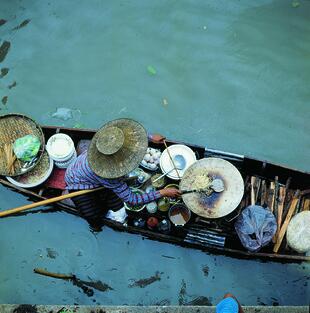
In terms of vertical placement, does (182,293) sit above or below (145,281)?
below

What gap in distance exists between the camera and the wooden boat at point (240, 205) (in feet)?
21.3

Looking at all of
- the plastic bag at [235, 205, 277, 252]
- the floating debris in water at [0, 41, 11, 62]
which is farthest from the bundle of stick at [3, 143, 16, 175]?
the plastic bag at [235, 205, 277, 252]

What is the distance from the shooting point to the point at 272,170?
671cm

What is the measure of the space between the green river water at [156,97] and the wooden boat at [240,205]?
0.57 meters

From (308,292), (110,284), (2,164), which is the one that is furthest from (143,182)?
(308,292)

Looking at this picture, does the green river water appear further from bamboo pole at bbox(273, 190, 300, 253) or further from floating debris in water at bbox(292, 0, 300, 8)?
bamboo pole at bbox(273, 190, 300, 253)

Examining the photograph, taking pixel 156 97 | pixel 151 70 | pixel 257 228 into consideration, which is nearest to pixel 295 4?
pixel 151 70

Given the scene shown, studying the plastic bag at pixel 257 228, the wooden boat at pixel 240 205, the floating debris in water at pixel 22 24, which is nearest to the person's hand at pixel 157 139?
the wooden boat at pixel 240 205

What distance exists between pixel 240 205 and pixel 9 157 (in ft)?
11.8

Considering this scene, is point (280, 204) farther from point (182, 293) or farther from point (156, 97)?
point (156, 97)

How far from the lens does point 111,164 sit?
5273 millimetres

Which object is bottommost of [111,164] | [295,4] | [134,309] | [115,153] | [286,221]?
[134,309]

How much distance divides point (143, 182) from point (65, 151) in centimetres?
129

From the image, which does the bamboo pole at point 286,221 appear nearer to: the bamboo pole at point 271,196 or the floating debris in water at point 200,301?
the bamboo pole at point 271,196
